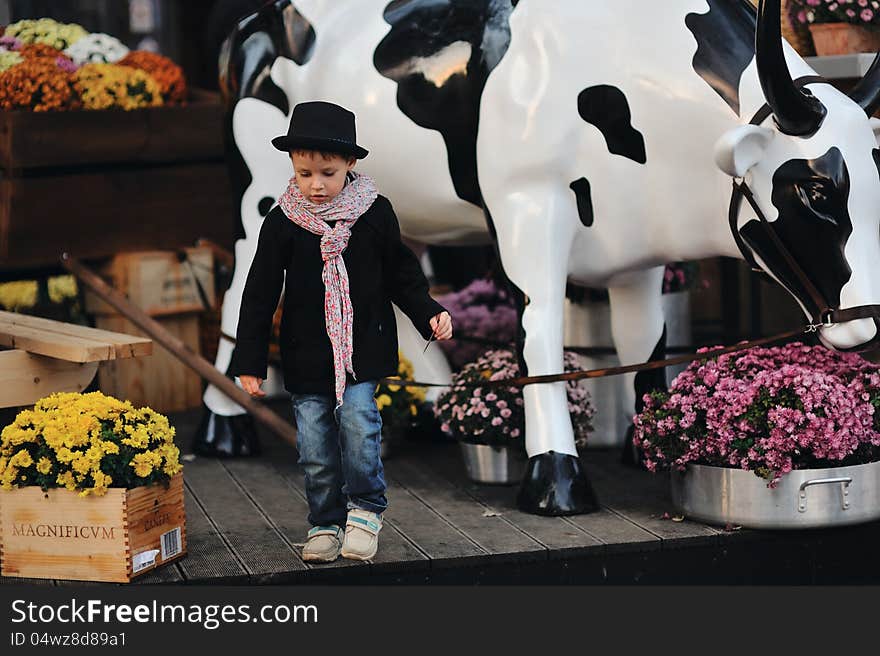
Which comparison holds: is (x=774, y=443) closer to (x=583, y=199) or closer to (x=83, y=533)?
(x=583, y=199)

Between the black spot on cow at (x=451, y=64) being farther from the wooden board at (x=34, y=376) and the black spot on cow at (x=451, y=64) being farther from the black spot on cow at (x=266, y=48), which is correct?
the wooden board at (x=34, y=376)

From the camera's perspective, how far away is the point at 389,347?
4.41m

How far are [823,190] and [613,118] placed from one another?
0.76 m

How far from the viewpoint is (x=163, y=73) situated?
6.95 meters

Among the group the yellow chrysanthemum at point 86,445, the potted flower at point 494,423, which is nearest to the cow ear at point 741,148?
the potted flower at point 494,423

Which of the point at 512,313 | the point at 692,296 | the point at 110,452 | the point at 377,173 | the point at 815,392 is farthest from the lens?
the point at 692,296

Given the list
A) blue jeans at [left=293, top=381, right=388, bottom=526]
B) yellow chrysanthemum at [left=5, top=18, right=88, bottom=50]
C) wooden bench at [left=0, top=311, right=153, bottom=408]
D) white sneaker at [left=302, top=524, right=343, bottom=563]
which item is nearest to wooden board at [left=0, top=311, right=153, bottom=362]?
wooden bench at [left=0, top=311, right=153, bottom=408]

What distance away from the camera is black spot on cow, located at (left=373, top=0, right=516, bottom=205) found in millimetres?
5066

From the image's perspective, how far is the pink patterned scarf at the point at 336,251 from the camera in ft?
14.0

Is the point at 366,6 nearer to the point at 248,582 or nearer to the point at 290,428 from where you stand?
the point at 290,428

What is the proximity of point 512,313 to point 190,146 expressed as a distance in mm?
1670

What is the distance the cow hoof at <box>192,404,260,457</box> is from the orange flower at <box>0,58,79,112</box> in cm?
156

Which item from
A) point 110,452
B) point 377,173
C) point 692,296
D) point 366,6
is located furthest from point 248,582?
point 692,296

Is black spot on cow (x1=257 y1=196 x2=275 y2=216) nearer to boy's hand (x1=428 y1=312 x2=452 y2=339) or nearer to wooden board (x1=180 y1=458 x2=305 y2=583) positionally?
wooden board (x1=180 y1=458 x2=305 y2=583)
